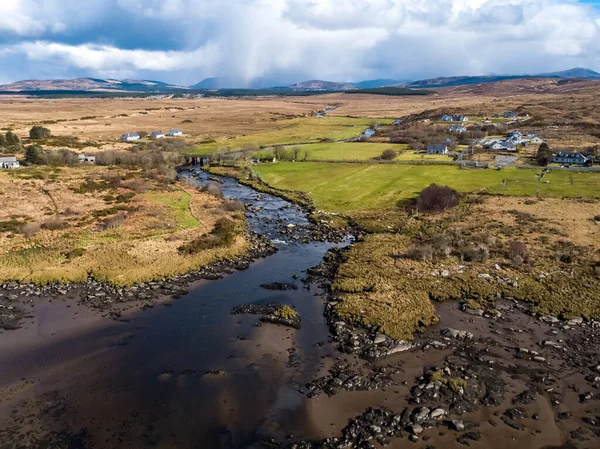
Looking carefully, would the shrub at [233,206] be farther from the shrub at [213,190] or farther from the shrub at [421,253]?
the shrub at [421,253]

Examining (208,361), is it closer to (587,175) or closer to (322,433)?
(322,433)

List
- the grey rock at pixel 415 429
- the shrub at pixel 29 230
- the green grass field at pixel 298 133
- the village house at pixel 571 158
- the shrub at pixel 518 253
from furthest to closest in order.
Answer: the green grass field at pixel 298 133, the village house at pixel 571 158, the shrub at pixel 29 230, the shrub at pixel 518 253, the grey rock at pixel 415 429

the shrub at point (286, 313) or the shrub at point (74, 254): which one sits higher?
the shrub at point (74, 254)

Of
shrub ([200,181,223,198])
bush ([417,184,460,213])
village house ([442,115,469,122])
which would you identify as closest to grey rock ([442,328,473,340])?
bush ([417,184,460,213])

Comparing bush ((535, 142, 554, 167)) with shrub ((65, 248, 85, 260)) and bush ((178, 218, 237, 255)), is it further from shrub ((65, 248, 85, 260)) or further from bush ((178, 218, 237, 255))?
shrub ((65, 248, 85, 260))

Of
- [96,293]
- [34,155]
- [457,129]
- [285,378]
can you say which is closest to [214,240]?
[96,293]

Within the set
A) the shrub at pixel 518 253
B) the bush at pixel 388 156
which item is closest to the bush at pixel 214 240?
the shrub at pixel 518 253
